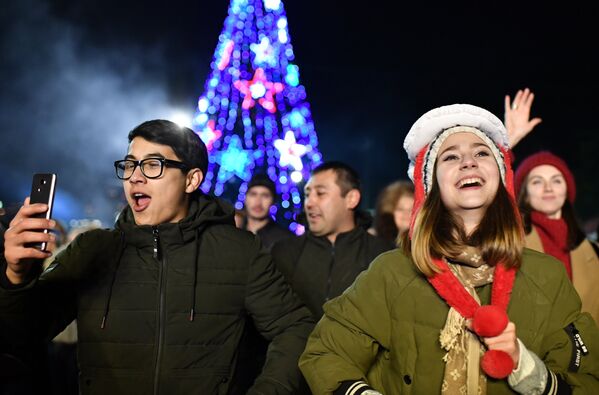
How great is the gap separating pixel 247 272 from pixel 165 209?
589 mm

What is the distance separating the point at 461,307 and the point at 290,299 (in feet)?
3.69

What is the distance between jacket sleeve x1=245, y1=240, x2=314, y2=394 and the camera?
310 centimetres

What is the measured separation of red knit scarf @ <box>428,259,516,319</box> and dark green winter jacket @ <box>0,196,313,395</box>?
0.93m

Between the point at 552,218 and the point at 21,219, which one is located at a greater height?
the point at 552,218

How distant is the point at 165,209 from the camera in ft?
11.3

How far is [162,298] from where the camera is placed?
316 cm

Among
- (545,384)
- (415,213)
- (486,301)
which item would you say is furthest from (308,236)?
(545,384)

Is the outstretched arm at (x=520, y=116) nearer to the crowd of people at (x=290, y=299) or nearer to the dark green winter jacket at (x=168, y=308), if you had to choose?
the crowd of people at (x=290, y=299)

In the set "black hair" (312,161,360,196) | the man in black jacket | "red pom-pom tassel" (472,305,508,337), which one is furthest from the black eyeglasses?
"black hair" (312,161,360,196)

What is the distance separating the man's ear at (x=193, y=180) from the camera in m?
3.60

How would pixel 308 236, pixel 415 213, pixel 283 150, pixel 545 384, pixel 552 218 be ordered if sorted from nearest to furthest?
pixel 545 384
pixel 415 213
pixel 552 218
pixel 308 236
pixel 283 150

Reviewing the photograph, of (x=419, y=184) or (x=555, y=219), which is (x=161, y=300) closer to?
(x=419, y=184)

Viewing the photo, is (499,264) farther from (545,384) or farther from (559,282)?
(545,384)

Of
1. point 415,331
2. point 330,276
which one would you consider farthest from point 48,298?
point 330,276
